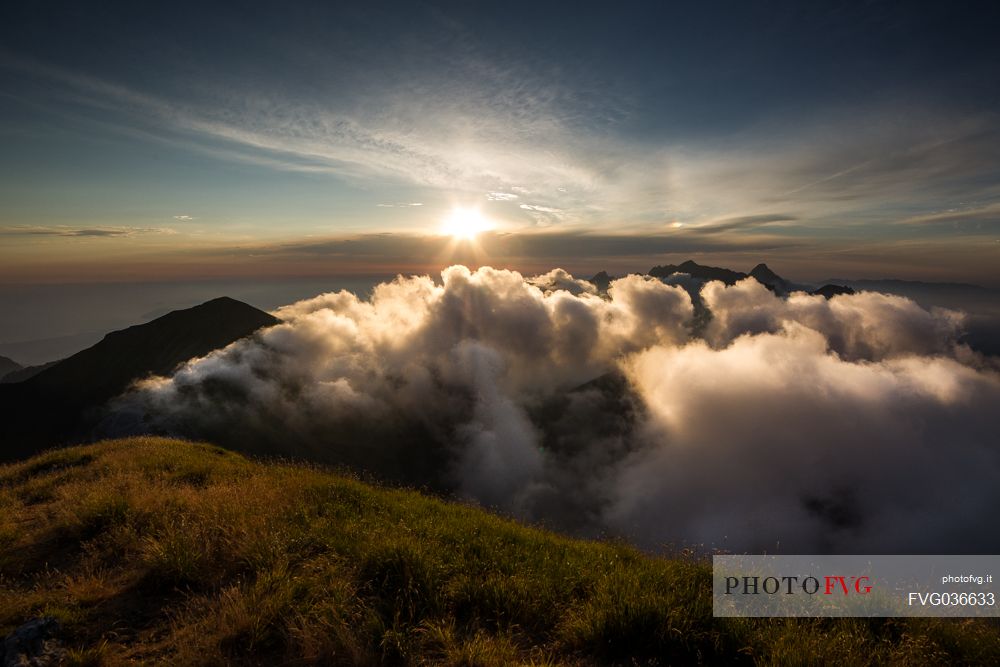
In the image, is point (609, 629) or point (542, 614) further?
point (542, 614)

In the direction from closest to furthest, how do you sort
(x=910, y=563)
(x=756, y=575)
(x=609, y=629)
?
(x=609, y=629) < (x=756, y=575) < (x=910, y=563)

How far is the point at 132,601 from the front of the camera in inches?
226

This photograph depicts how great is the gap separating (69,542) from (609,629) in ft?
30.4

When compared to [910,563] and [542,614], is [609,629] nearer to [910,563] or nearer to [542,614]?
[542,614]

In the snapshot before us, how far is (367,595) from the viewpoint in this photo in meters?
5.48

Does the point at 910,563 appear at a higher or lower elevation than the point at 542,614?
lower

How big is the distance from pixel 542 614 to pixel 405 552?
205cm

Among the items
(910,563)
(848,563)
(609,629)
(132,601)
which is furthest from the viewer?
(910,563)

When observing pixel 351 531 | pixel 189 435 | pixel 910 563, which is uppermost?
pixel 351 531

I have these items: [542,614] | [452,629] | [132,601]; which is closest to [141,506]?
[132,601]

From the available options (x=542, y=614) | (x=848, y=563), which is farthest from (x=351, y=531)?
(x=848, y=563)

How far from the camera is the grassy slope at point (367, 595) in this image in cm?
461

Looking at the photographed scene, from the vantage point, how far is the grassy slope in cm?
461

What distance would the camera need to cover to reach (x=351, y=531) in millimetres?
7062
